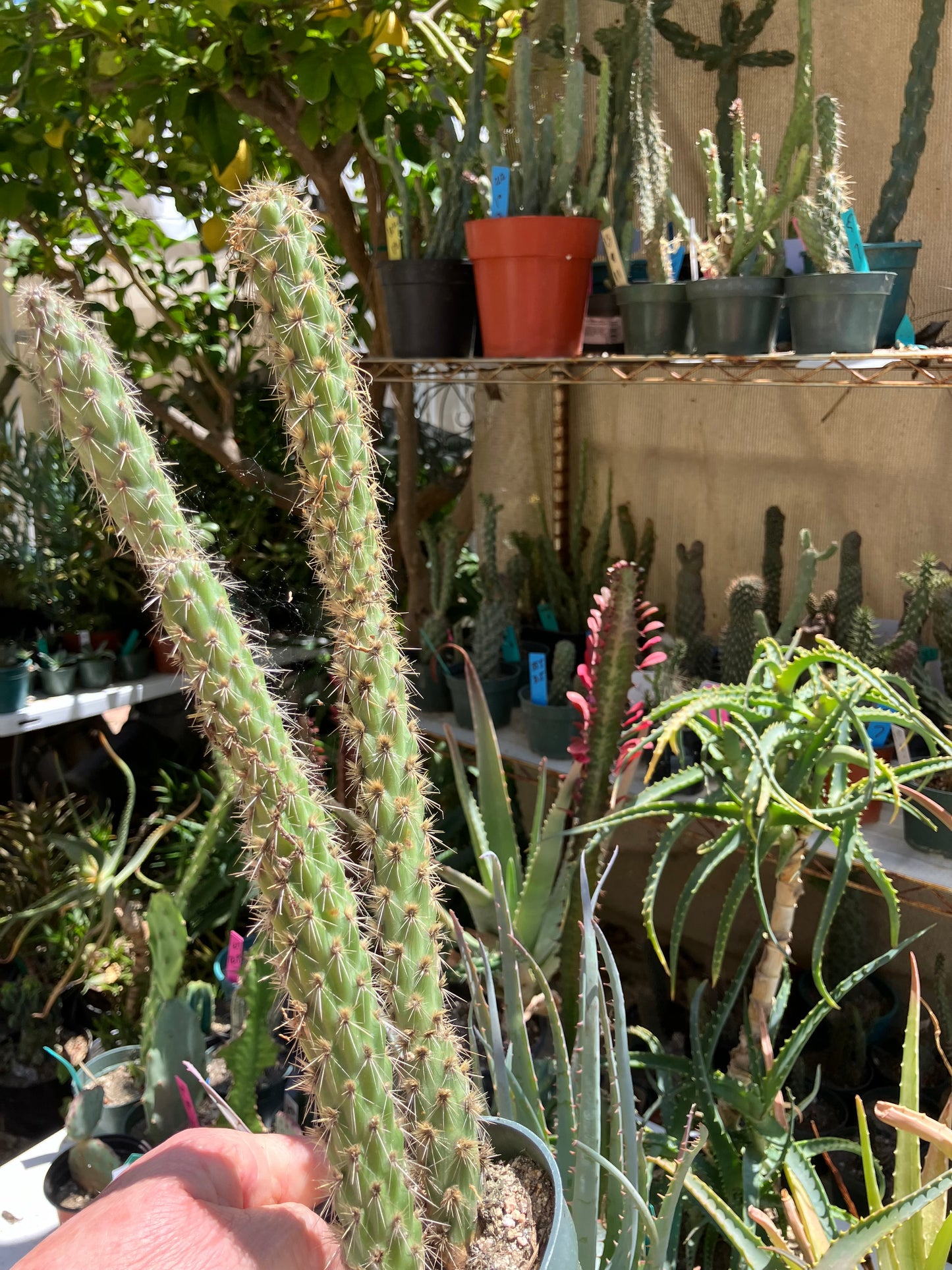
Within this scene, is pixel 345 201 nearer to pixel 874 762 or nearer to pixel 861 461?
pixel 861 461

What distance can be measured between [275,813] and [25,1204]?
1033 mm

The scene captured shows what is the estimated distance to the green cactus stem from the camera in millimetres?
1566

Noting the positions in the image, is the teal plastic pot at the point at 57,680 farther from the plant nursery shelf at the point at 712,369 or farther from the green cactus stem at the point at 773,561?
the green cactus stem at the point at 773,561

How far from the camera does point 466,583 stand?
209 cm

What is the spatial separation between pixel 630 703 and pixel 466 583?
79 cm

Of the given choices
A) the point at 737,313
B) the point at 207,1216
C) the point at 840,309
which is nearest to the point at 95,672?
the point at 737,313

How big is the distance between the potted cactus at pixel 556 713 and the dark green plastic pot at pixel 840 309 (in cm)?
57

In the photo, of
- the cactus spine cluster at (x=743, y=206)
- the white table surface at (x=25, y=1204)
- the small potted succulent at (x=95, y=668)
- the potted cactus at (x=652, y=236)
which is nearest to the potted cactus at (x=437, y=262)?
the potted cactus at (x=652, y=236)

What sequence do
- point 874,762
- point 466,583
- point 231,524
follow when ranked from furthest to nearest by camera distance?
point 231,524 < point 466,583 < point 874,762

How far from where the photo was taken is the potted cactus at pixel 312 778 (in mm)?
392

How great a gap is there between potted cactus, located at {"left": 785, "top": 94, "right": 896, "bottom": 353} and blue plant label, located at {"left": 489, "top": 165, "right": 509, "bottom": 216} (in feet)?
1.51

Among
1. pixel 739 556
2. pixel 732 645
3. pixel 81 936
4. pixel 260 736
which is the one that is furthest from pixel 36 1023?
pixel 260 736

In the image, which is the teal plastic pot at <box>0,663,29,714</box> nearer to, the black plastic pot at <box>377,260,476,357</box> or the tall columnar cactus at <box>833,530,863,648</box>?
the black plastic pot at <box>377,260,476,357</box>

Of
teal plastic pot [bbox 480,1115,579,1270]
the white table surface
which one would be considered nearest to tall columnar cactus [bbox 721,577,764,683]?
teal plastic pot [bbox 480,1115,579,1270]
